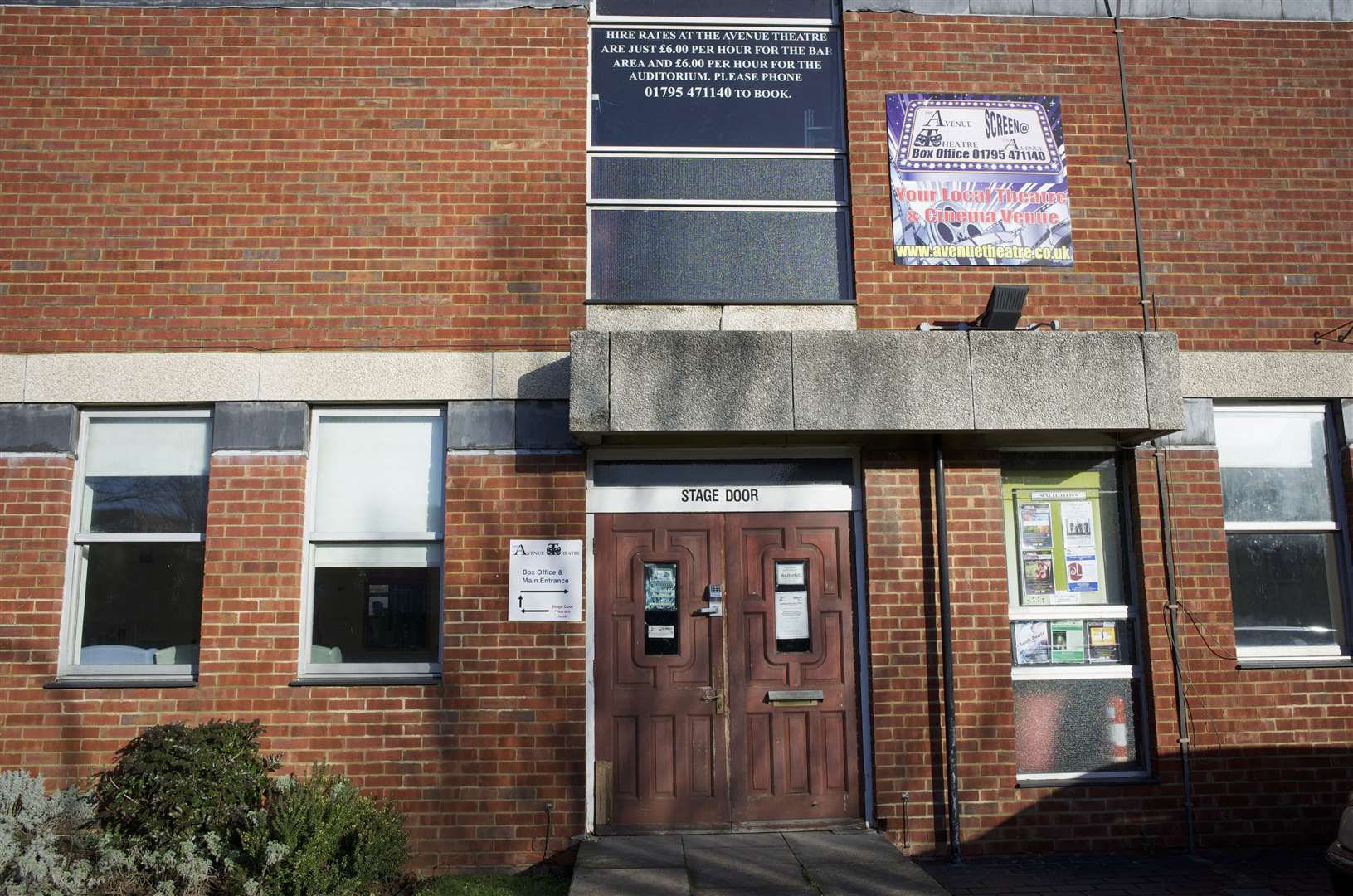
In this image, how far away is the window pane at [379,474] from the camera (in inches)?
285

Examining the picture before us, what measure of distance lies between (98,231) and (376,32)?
8.49ft

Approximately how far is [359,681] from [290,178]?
380 cm

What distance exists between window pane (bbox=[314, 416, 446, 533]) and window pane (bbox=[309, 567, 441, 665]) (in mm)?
356

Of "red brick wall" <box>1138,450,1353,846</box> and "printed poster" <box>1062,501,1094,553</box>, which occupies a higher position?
"printed poster" <box>1062,501,1094,553</box>

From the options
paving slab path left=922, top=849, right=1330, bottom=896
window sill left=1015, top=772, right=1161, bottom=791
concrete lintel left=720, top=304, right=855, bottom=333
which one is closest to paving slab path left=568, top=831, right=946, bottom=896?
paving slab path left=922, top=849, right=1330, bottom=896

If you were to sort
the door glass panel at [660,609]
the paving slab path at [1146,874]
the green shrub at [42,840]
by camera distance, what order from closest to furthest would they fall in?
the green shrub at [42,840], the paving slab path at [1146,874], the door glass panel at [660,609]

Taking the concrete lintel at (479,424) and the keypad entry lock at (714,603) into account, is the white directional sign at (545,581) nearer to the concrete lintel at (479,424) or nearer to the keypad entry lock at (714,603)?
the concrete lintel at (479,424)

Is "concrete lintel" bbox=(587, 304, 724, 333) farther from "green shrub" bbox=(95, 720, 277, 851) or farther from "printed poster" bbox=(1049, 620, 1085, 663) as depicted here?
"green shrub" bbox=(95, 720, 277, 851)

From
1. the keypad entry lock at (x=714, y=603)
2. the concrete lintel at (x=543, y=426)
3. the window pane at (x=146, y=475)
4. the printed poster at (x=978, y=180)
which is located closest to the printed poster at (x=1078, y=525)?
the printed poster at (x=978, y=180)

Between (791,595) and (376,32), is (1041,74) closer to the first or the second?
(791,595)

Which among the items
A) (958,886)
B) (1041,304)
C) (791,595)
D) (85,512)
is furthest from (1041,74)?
(85,512)

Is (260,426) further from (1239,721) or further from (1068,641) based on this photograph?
(1239,721)

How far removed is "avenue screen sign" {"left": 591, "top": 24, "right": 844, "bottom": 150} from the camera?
7828mm

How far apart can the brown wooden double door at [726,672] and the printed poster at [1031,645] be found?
1273 mm
